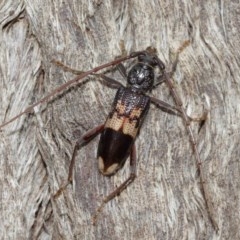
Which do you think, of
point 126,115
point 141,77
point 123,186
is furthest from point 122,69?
point 123,186

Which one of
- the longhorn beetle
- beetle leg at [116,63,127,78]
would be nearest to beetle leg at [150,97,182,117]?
the longhorn beetle

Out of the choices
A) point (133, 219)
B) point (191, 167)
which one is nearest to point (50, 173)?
point (133, 219)

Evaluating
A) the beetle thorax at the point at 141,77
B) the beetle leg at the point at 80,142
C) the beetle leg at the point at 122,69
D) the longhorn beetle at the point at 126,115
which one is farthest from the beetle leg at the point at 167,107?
the beetle leg at the point at 80,142

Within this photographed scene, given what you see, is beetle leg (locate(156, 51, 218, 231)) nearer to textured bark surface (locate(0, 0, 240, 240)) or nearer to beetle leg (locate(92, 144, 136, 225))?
textured bark surface (locate(0, 0, 240, 240))

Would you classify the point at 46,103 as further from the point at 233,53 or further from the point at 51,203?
the point at 233,53

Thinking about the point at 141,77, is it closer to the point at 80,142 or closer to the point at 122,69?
the point at 122,69

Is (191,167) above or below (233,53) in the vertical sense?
below
